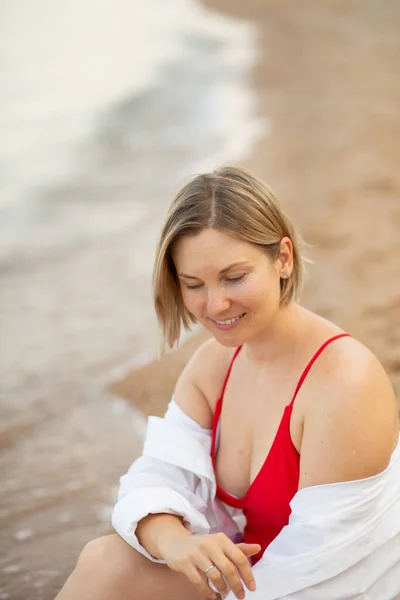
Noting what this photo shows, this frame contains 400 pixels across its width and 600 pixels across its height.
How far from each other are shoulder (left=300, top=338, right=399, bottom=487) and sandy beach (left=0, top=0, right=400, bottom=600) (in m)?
1.28

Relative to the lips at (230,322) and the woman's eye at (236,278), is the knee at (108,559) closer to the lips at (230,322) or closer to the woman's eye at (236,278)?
the lips at (230,322)

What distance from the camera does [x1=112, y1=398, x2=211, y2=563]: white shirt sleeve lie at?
6.38 feet

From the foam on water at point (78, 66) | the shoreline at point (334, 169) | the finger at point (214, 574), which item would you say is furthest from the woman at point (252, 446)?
the foam on water at point (78, 66)

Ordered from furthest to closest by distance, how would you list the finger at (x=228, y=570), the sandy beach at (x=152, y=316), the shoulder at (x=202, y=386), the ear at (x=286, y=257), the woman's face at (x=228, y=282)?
1. the sandy beach at (x=152, y=316)
2. the shoulder at (x=202, y=386)
3. the ear at (x=286, y=257)
4. the woman's face at (x=228, y=282)
5. the finger at (x=228, y=570)

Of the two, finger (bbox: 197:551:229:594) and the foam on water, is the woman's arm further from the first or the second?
the foam on water

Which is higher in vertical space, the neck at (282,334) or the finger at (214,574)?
the neck at (282,334)

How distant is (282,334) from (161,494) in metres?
0.46

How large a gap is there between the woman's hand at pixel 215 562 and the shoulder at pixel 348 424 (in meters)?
0.21

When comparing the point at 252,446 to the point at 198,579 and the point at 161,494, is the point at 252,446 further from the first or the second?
the point at 198,579

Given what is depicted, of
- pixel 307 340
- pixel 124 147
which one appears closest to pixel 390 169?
pixel 124 147

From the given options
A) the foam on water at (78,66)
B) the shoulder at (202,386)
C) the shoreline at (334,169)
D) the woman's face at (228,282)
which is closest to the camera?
the woman's face at (228,282)

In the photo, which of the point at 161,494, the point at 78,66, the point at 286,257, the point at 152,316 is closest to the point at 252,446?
the point at 161,494

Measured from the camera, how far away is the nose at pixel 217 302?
1.87 meters

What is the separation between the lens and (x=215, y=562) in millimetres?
1724
